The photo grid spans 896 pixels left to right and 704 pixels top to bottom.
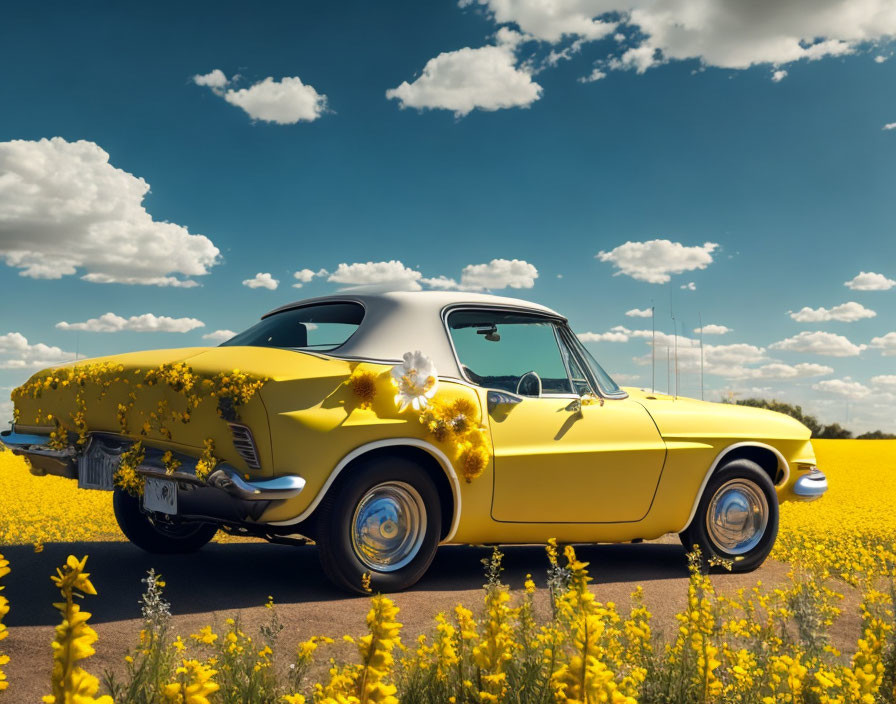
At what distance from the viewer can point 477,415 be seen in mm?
5555

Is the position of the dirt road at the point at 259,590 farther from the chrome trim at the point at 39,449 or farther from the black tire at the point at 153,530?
the chrome trim at the point at 39,449

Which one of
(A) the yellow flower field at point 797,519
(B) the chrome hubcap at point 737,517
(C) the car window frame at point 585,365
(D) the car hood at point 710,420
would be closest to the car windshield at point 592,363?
(C) the car window frame at point 585,365

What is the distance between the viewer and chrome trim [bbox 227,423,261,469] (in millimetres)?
4844

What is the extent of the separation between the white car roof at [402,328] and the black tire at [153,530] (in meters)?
2.39

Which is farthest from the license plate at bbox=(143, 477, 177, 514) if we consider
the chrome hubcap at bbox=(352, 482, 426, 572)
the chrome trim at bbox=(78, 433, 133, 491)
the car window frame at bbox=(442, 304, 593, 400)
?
the car window frame at bbox=(442, 304, 593, 400)

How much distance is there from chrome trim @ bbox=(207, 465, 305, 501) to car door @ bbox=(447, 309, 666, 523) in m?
1.39

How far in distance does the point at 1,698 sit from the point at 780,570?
5.83 metres

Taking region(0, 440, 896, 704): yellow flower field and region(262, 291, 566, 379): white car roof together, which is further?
region(262, 291, 566, 379): white car roof

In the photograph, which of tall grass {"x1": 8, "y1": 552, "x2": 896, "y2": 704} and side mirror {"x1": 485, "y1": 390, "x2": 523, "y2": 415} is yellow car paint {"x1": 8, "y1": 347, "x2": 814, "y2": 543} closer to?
side mirror {"x1": 485, "y1": 390, "x2": 523, "y2": 415}

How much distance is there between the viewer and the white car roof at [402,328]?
17.8 feet

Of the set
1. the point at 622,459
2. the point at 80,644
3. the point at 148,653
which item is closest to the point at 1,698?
the point at 148,653

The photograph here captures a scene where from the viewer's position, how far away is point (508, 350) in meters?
6.42

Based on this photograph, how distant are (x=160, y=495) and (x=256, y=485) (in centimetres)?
84

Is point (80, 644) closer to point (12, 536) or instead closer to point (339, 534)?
point (339, 534)
